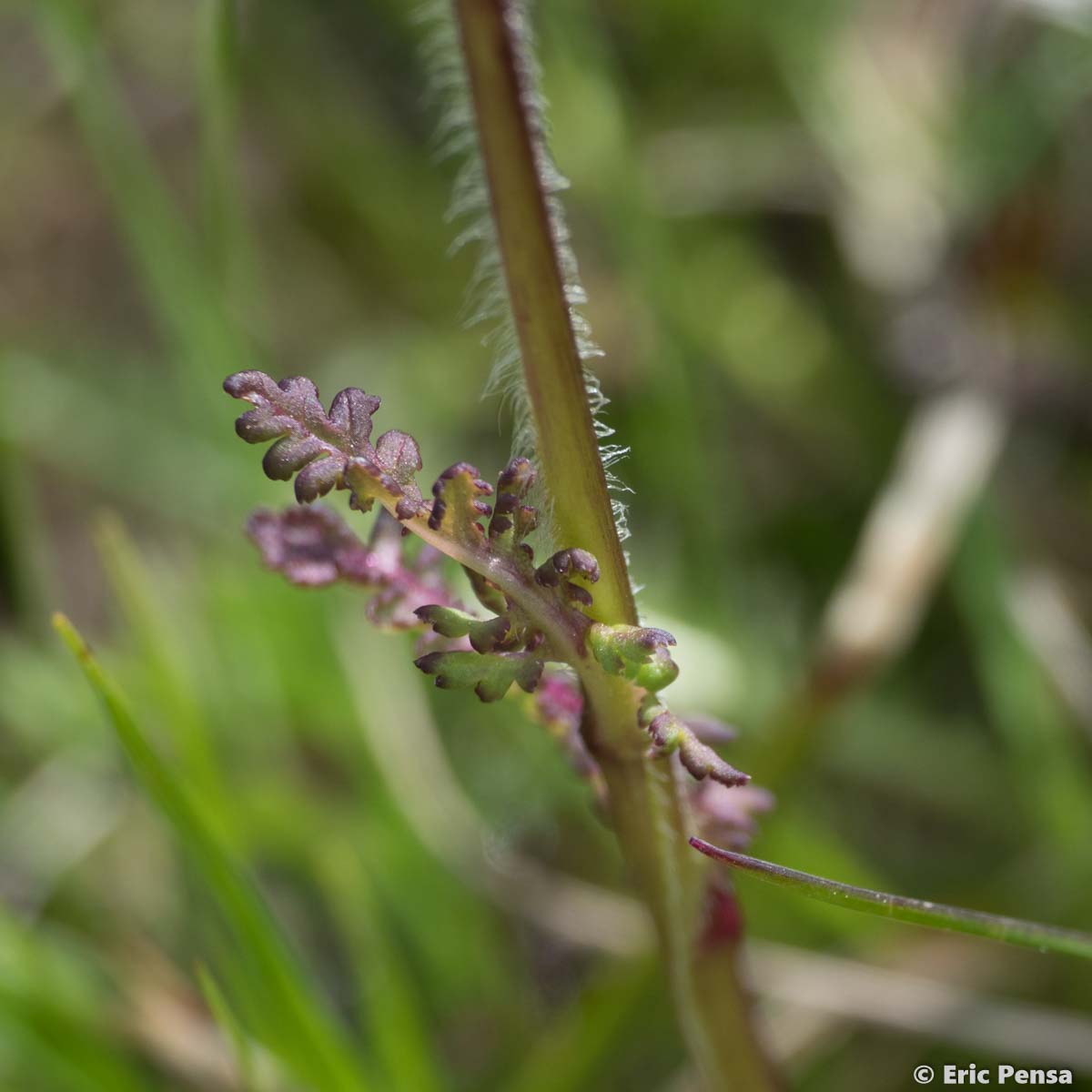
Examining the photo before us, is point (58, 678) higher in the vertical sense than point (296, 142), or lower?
lower

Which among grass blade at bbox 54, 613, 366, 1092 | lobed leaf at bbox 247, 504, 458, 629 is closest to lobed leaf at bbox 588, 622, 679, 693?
lobed leaf at bbox 247, 504, 458, 629

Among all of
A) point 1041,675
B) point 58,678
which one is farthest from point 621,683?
point 58,678

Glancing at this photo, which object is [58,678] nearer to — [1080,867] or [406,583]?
[406,583]

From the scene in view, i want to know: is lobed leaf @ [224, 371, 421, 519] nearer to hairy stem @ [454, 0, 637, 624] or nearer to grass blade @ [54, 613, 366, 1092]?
hairy stem @ [454, 0, 637, 624]

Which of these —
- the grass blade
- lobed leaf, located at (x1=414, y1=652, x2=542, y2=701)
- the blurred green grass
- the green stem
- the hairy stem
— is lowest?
the grass blade

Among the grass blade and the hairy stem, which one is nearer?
the hairy stem

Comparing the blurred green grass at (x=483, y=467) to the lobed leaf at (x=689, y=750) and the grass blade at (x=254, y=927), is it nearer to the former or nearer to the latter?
the grass blade at (x=254, y=927)
